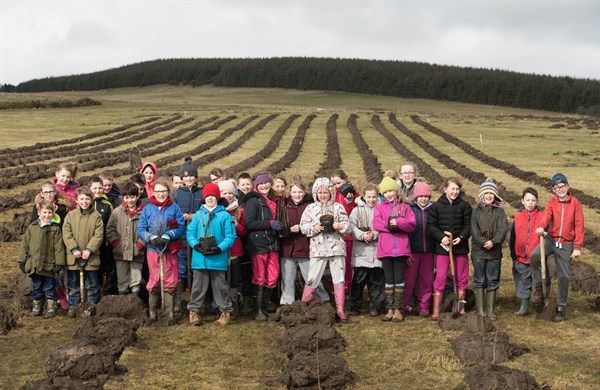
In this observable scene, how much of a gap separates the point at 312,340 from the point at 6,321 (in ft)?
14.6

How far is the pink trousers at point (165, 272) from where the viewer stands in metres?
10.5

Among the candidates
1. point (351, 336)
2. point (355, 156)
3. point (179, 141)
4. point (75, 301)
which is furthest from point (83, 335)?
point (179, 141)

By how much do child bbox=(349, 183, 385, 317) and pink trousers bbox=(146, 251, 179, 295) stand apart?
272 centimetres

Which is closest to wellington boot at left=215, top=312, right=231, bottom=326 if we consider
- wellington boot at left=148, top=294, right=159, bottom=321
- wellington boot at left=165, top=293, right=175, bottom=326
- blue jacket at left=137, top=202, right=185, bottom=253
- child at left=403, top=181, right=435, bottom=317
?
wellington boot at left=165, top=293, right=175, bottom=326

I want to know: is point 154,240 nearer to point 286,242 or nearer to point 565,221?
point 286,242

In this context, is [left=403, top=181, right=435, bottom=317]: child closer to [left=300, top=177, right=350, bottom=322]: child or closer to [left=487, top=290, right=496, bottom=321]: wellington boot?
[left=487, top=290, right=496, bottom=321]: wellington boot

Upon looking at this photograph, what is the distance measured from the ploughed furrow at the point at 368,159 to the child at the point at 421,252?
16144 mm

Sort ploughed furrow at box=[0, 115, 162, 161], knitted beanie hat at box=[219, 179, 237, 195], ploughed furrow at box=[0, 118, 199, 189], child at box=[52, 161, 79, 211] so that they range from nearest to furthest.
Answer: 1. knitted beanie hat at box=[219, 179, 237, 195]
2. child at box=[52, 161, 79, 211]
3. ploughed furrow at box=[0, 118, 199, 189]
4. ploughed furrow at box=[0, 115, 162, 161]

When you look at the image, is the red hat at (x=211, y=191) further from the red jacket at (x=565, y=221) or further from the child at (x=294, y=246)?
the red jacket at (x=565, y=221)

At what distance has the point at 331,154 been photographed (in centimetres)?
3925

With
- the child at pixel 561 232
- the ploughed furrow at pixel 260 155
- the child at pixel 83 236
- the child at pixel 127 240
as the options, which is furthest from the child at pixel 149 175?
the ploughed furrow at pixel 260 155

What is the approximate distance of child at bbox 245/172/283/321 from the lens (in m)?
10.7

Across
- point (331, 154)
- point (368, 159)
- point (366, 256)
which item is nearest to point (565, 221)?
point (366, 256)

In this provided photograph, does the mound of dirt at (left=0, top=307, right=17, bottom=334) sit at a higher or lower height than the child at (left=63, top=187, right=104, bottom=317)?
lower
